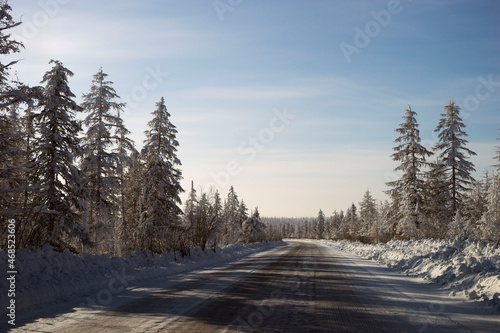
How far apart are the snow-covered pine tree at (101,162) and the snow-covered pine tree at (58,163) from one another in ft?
20.3

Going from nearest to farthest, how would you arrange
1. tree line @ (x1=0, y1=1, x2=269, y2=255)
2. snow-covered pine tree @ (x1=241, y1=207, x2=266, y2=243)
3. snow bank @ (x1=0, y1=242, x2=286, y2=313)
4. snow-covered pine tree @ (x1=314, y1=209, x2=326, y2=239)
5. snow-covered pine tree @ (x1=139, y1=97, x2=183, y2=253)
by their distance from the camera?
snow bank @ (x1=0, y1=242, x2=286, y2=313) → tree line @ (x1=0, y1=1, x2=269, y2=255) → snow-covered pine tree @ (x1=139, y1=97, x2=183, y2=253) → snow-covered pine tree @ (x1=241, y1=207, x2=266, y2=243) → snow-covered pine tree @ (x1=314, y1=209, x2=326, y2=239)

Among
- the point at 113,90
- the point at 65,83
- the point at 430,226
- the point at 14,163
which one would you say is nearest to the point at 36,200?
the point at 14,163

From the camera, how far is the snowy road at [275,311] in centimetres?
586

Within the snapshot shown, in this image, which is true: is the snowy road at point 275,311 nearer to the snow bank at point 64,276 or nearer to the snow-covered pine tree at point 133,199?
the snow bank at point 64,276

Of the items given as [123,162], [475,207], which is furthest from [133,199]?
[475,207]

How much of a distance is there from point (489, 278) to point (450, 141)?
30916mm

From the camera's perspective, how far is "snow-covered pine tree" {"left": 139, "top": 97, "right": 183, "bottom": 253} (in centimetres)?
2208

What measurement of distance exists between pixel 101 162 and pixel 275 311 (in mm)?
19089

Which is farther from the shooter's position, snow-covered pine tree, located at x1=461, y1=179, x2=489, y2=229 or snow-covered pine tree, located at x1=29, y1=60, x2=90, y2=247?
snow-covered pine tree, located at x1=461, y1=179, x2=489, y2=229

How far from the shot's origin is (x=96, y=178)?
22391 millimetres

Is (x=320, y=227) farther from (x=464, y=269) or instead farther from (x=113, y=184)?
(x=464, y=269)

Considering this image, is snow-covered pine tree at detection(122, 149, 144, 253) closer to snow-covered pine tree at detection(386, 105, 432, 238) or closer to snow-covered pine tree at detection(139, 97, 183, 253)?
snow-covered pine tree at detection(139, 97, 183, 253)

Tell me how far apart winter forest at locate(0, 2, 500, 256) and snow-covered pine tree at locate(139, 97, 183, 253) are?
0.07m

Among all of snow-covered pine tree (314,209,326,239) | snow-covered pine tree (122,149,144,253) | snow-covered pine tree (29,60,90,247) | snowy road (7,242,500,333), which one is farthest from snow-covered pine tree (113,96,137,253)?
snow-covered pine tree (314,209,326,239)
